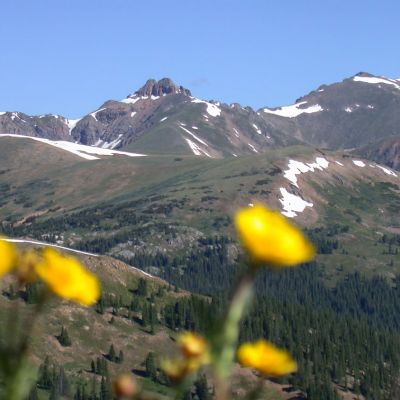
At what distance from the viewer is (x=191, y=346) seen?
2.94 meters

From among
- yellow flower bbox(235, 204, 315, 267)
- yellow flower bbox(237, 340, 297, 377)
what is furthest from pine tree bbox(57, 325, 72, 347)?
yellow flower bbox(235, 204, 315, 267)

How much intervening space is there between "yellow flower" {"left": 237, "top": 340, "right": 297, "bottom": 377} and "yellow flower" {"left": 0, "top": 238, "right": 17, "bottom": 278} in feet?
2.91

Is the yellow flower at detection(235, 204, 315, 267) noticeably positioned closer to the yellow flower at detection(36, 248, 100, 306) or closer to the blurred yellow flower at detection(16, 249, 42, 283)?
the yellow flower at detection(36, 248, 100, 306)

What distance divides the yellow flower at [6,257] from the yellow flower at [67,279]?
11 cm

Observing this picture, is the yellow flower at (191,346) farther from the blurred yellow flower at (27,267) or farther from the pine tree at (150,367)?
the pine tree at (150,367)

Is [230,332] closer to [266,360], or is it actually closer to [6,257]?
[266,360]

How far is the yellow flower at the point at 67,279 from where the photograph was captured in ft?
9.26

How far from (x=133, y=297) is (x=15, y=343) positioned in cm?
15982

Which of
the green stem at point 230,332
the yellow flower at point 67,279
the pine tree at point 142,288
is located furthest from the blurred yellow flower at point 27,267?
the pine tree at point 142,288

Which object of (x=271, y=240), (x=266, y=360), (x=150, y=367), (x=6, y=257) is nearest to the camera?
(x=271, y=240)

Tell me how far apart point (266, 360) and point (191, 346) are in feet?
0.94

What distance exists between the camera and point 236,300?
2.92 metres

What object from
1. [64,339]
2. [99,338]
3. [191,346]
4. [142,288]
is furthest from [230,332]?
[142,288]

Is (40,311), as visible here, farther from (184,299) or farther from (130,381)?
(184,299)
